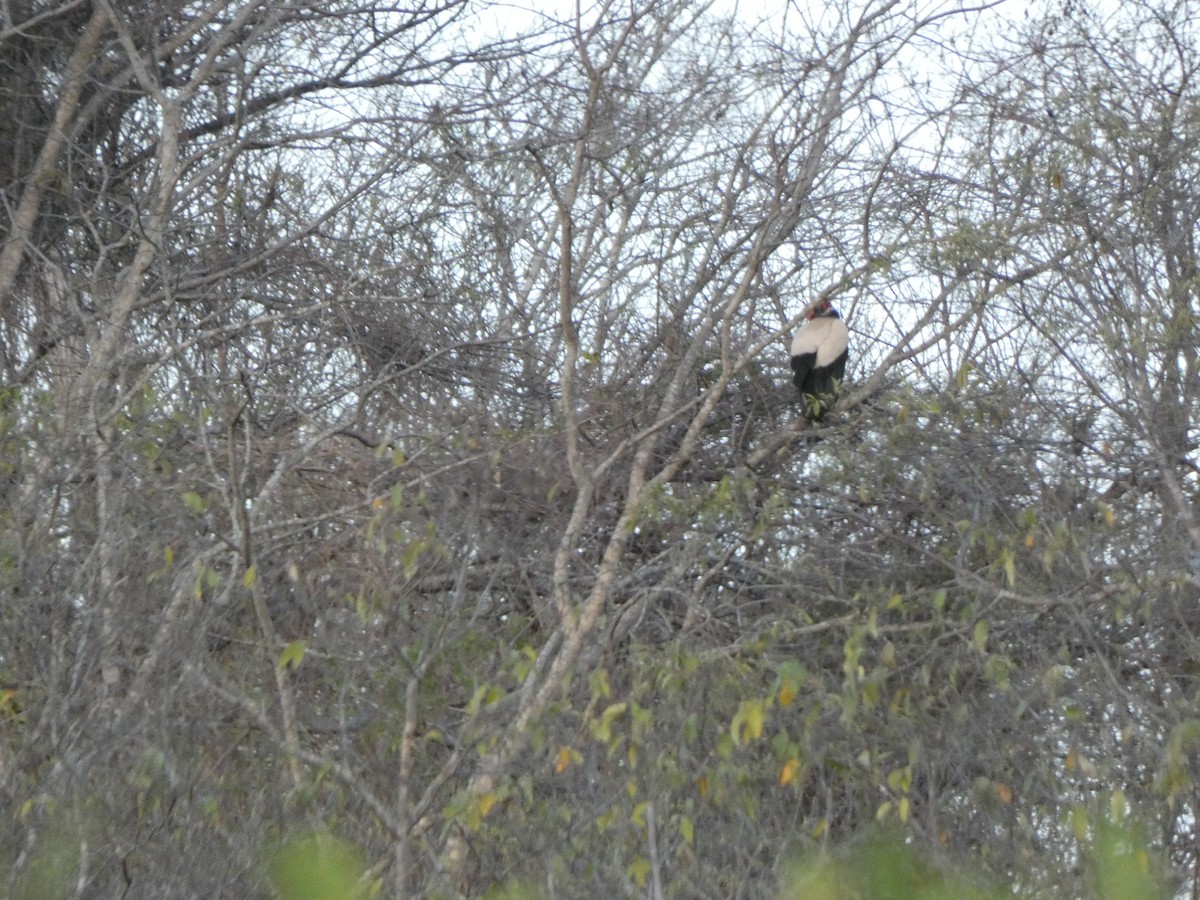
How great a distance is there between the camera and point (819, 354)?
633 centimetres

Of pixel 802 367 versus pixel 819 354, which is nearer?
pixel 802 367

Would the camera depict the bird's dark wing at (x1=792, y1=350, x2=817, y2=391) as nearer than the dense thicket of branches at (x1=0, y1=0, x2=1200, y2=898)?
No

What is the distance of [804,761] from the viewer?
4.08 metres

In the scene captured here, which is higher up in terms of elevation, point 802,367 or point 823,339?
point 823,339

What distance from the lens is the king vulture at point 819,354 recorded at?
20.3 feet

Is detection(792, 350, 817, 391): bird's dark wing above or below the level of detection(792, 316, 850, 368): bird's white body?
below

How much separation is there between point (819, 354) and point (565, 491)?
141 cm

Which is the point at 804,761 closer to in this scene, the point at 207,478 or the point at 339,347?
the point at 207,478

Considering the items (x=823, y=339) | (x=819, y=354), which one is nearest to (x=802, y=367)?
(x=819, y=354)

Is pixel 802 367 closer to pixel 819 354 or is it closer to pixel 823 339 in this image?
pixel 819 354

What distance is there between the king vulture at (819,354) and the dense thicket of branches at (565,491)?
12cm

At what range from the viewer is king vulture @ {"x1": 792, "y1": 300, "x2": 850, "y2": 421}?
20.3ft

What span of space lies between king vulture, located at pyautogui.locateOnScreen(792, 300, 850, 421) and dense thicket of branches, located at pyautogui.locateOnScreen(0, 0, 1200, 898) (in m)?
0.12

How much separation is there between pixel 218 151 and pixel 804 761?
4.66 metres
